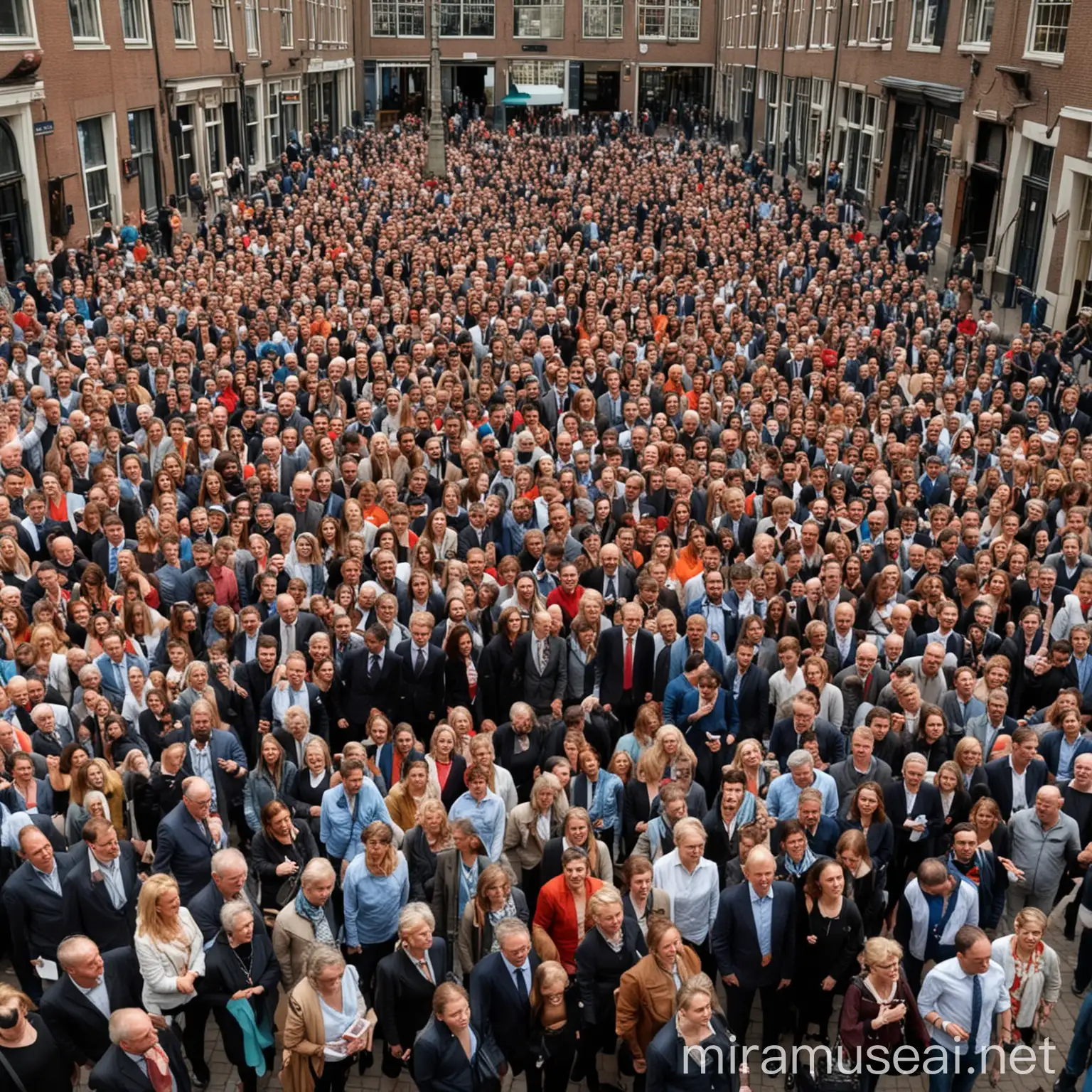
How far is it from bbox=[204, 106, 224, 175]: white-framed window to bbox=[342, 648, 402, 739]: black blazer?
33325mm

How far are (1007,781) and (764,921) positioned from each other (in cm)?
204

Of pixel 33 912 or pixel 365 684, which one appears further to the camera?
pixel 365 684

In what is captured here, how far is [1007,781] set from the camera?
22.5ft

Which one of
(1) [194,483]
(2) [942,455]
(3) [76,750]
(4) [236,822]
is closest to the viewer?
(3) [76,750]

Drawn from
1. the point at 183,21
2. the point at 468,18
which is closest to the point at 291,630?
the point at 183,21

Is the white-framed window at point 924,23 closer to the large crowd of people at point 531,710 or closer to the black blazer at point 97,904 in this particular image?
the large crowd of people at point 531,710

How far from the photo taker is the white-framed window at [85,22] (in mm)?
26375

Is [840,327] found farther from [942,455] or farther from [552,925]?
[552,925]

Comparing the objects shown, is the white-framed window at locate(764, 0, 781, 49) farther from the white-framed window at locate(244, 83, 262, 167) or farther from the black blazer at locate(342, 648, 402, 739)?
the black blazer at locate(342, 648, 402, 739)

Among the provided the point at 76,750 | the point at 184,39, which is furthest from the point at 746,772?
the point at 184,39

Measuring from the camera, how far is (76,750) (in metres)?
6.60

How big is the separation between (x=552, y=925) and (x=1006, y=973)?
2.29m

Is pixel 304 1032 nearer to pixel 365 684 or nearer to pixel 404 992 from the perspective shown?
pixel 404 992

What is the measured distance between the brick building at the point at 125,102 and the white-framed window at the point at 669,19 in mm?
24928
